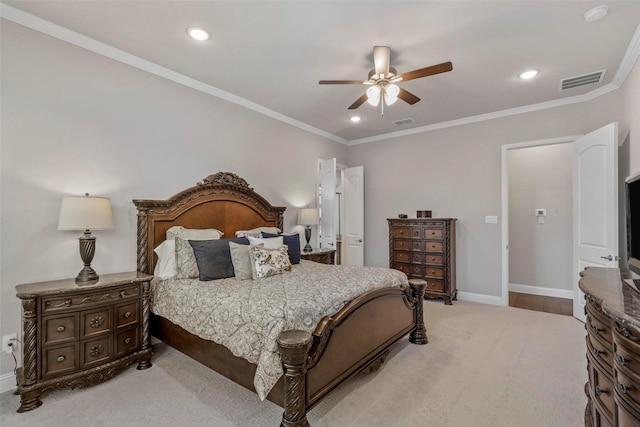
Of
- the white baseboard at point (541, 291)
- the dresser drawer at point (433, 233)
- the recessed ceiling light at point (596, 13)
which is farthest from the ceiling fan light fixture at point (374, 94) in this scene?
the white baseboard at point (541, 291)

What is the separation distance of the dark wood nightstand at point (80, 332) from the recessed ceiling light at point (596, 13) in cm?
419

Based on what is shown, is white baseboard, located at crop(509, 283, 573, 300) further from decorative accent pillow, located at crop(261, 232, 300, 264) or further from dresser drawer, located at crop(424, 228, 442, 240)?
decorative accent pillow, located at crop(261, 232, 300, 264)

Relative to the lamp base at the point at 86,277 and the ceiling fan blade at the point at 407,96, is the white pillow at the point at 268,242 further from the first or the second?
the ceiling fan blade at the point at 407,96

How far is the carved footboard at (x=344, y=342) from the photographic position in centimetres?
170

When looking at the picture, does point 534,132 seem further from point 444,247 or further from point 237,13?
point 237,13

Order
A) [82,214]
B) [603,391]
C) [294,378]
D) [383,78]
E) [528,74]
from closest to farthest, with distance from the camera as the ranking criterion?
[603,391] < [294,378] < [82,214] < [383,78] < [528,74]

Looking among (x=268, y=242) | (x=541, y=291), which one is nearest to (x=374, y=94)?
(x=268, y=242)

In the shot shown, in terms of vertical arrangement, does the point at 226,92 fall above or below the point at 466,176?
above

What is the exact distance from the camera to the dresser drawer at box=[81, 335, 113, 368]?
2.27m

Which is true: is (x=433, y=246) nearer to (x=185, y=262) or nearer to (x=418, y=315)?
(x=418, y=315)

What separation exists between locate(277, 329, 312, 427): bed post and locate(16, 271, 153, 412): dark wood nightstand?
1609 mm

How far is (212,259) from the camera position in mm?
2807

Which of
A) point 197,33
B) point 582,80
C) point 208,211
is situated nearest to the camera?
point 197,33

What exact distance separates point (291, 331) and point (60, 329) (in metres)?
1.78
